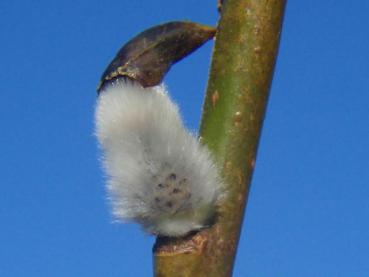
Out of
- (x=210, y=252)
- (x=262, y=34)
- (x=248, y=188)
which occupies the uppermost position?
(x=262, y=34)

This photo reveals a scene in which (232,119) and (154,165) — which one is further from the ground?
(232,119)

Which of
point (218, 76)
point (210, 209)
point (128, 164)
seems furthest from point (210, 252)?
point (218, 76)

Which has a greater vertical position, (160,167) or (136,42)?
(136,42)

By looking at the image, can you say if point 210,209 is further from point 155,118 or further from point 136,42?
point 136,42
